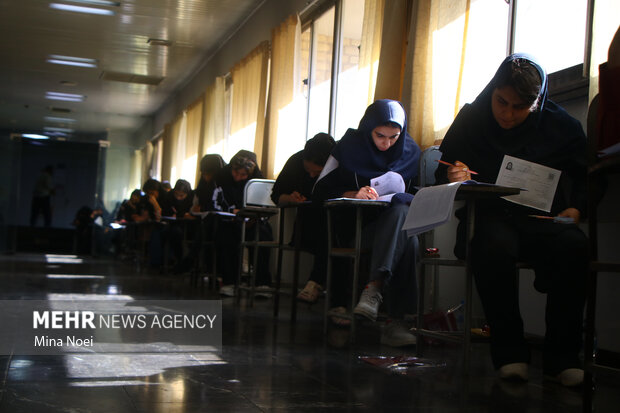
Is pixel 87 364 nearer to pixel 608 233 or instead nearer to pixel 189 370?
pixel 189 370

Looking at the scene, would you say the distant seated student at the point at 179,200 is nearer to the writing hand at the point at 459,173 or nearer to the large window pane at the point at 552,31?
the large window pane at the point at 552,31

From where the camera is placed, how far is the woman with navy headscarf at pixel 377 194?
318 centimetres

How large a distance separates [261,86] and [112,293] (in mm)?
3126

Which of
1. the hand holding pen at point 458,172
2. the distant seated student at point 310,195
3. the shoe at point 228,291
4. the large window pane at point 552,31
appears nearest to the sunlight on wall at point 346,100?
the distant seated student at point 310,195

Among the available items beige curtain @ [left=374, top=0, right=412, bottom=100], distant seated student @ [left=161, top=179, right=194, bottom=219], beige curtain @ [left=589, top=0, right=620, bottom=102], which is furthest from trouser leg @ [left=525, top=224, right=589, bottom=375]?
distant seated student @ [left=161, top=179, right=194, bottom=219]

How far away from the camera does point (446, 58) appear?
4000 mm

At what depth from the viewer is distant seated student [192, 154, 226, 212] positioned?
6875mm

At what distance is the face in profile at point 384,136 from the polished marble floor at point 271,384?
3.48 ft

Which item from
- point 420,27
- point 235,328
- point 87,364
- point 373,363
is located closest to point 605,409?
point 373,363

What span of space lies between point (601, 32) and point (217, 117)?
7022 millimetres

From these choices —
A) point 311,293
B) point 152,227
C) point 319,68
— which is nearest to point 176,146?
point 152,227

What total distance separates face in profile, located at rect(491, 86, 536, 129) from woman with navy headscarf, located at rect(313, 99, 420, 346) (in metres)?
0.72

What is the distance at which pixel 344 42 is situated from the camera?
6.17 meters

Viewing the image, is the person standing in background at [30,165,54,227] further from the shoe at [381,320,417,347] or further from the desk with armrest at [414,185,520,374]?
the desk with armrest at [414,185,520,374]
